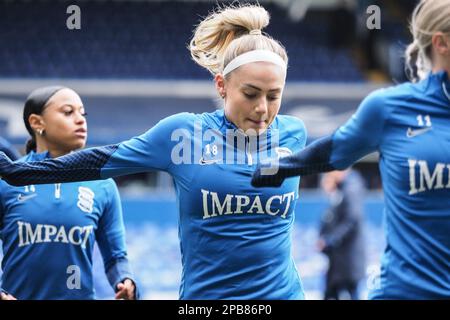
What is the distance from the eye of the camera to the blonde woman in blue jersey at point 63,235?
4273mm

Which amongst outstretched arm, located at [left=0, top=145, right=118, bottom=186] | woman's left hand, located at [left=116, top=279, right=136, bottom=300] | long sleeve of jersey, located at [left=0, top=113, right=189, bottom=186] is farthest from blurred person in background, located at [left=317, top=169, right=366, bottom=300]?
outstretched arm, located at [left=0, top=145, right=118, bottom=186]

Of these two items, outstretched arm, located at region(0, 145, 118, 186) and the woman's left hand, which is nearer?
outstretched arm, located at region(0, 145, 118, 186)

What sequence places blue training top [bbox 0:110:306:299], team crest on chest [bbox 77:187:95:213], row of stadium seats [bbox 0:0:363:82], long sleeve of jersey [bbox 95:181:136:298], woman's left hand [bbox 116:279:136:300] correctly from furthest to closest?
1. row of stadium seats [bbox 0:0:363:82]
2. team crest on chest [bbox 77:187:95:213]
3. long sleeve of jersey [bbox 95:181:136:298]
4. woman's left hand [bbox 116:279:136:300]
5. blue training top [bbox 0:110:306:299]

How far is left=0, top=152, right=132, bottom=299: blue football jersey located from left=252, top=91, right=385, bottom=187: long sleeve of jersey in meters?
1.40

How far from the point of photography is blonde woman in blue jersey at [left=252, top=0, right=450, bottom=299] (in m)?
2.84

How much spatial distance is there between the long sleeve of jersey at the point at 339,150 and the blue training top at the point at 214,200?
0.90 feet

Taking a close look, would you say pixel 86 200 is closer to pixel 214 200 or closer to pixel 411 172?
pixel 214 200

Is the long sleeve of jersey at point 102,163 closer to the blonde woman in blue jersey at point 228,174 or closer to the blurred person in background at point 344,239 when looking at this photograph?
the blonde woman in blue jersey at point 228,174

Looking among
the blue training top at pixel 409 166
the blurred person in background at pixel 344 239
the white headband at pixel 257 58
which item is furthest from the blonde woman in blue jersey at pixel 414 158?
the blurred person in background at pixel 344 239

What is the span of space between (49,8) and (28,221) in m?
14.7

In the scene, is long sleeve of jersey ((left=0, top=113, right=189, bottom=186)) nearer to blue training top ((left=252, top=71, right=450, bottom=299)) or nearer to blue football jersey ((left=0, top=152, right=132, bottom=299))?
blue training top ((left=252, top=71, right=450, bottom=299))

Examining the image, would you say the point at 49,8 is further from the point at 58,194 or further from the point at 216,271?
the point at 216,271

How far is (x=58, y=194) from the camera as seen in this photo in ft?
14.6

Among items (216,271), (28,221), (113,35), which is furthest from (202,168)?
(113,35)
